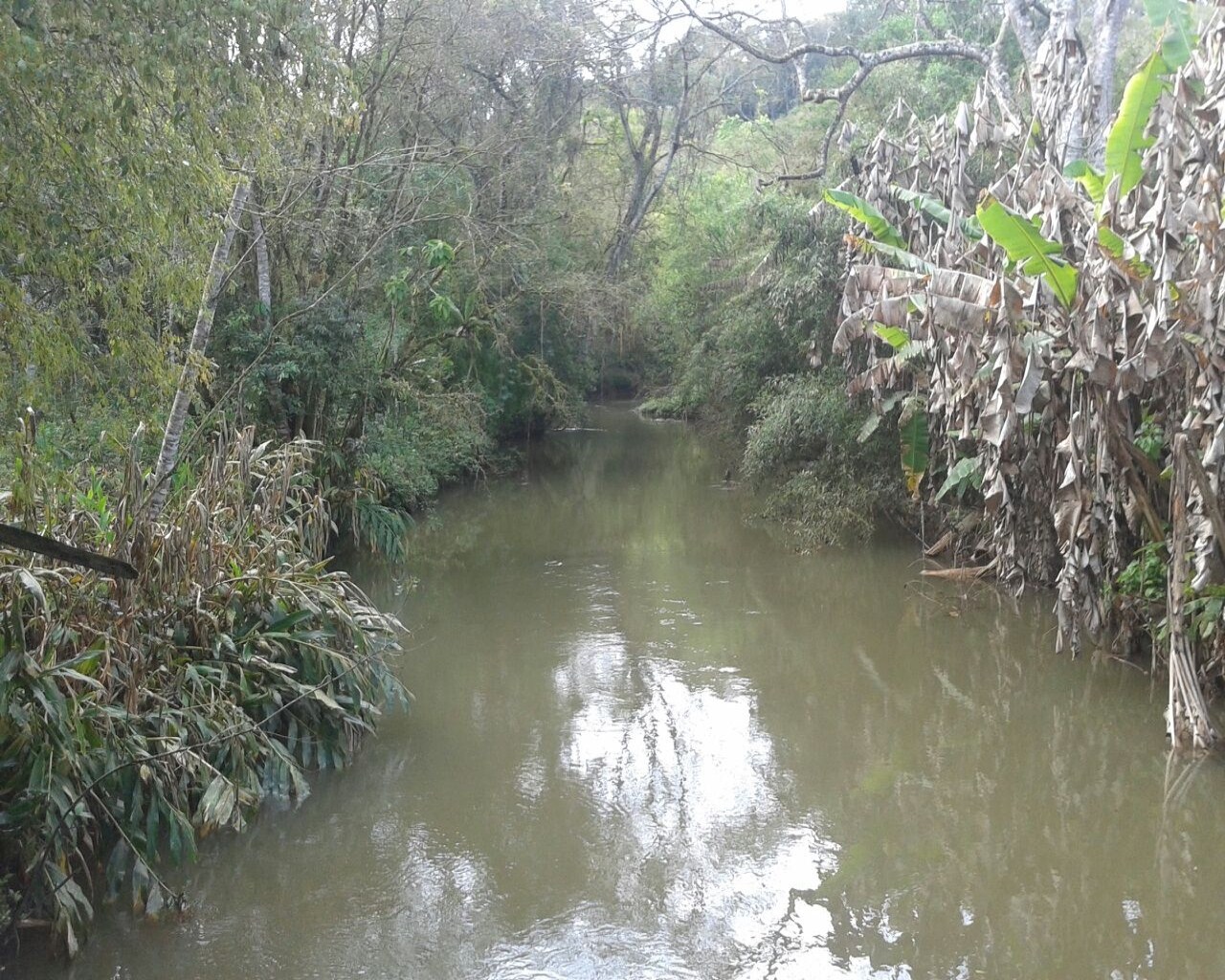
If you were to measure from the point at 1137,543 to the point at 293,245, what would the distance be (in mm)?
11082

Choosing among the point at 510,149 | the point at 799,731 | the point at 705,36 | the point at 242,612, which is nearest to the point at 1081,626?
the point at 799,731

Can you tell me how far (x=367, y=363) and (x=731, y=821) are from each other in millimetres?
9013

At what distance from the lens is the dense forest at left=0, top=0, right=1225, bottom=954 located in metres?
4.88

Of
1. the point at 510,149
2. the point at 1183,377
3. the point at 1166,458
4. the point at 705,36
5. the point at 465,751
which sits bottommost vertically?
the point at 465,751

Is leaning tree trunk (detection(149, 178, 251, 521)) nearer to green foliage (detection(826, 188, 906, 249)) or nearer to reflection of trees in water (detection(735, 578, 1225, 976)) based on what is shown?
reflection of trees in water (detection(735, 578, 1225, 976))

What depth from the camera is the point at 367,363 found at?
45.4 feet

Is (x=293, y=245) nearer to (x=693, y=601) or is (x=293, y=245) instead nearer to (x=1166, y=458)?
(x=693, y=601)

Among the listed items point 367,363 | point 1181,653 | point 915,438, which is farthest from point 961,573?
point 367,363

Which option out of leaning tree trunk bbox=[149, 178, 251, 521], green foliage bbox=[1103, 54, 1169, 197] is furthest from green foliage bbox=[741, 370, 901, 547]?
leaning tree trunk bbox=[149, 178, 251, 521]

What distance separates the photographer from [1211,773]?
22.7ft

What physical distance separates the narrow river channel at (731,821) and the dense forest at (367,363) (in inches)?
19.5

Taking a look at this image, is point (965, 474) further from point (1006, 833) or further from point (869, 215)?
point (1006, 833)

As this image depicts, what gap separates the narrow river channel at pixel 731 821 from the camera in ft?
16.8

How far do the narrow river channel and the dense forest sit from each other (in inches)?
19.5
